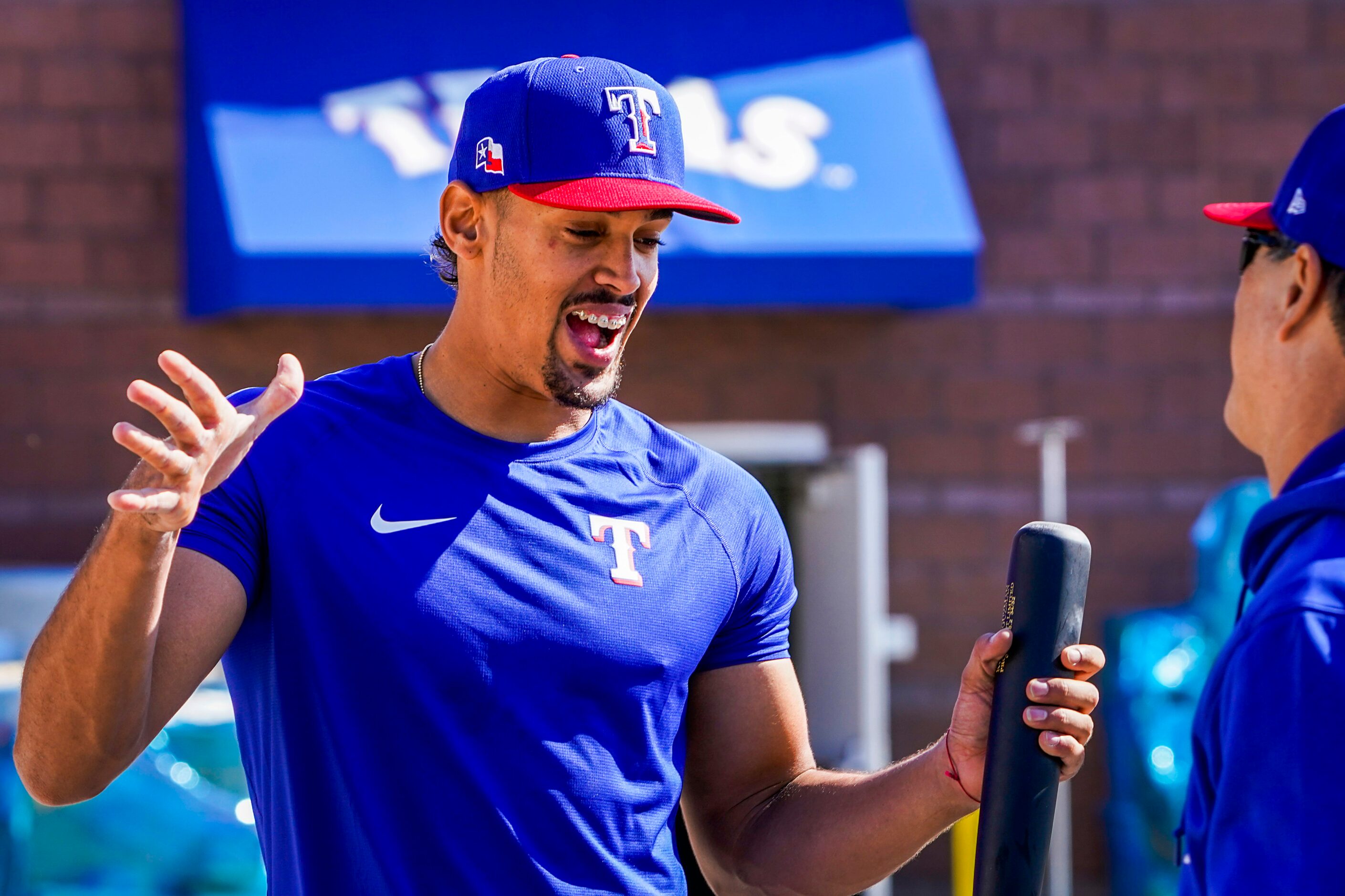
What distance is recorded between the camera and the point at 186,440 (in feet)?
5.60

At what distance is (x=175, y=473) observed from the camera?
1.69 m

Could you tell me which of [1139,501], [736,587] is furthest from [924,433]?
[736,587]

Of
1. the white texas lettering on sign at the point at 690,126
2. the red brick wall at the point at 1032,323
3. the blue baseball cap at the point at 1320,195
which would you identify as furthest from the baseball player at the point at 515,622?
the red brick wall at the point at 1032,323

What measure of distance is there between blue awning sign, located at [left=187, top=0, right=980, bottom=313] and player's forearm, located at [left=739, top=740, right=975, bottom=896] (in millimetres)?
3512

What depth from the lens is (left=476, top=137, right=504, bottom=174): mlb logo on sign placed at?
229 cm

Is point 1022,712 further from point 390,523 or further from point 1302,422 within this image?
point 390,523

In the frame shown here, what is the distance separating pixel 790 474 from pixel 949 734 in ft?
11.1

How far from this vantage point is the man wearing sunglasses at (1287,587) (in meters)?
1.62

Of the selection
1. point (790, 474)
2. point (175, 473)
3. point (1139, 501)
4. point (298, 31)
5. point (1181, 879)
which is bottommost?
point (1139, 501)

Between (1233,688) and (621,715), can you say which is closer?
(1233,688)

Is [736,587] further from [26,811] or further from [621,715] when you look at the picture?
[26,811]

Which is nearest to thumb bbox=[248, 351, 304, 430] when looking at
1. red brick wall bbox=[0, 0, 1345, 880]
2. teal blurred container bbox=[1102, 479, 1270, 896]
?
teal blurred container bbox=[1102, 479, 1270, 896]

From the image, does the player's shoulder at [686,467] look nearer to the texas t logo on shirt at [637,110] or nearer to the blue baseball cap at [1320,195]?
the texas t logo on shirt at [637,110]

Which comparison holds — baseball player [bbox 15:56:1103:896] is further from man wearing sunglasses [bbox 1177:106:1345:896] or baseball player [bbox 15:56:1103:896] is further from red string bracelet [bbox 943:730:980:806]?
man wearing sunglasses [bbox 1177:106:1345:896]
